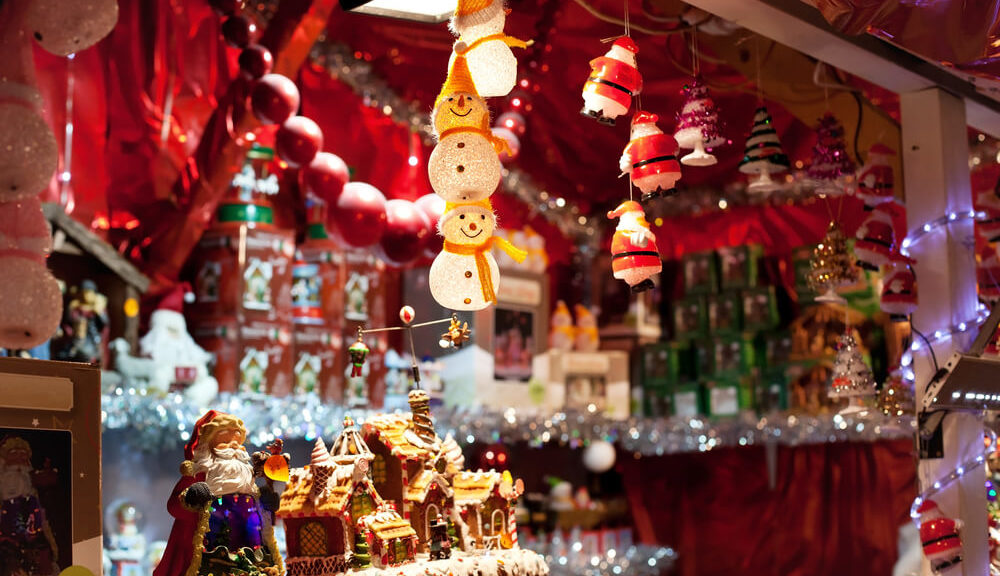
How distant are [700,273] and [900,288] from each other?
2.90m

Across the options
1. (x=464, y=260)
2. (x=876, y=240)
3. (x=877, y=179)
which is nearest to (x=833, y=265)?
(x=876, y=240)

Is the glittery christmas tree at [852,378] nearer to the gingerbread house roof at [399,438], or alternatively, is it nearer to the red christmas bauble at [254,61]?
the gingerbread house roof at [399,438]

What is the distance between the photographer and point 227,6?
14.4ft

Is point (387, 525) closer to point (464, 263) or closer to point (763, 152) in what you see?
point (464, 263)

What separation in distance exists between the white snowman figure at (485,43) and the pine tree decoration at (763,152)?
1353 millimetres

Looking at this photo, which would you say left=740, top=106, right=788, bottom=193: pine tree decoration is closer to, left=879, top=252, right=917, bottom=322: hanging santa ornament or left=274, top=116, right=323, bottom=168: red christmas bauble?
left=879, top=252, right=917, bottom=322: hanging santa ornament

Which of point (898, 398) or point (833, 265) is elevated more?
point (833, 265)

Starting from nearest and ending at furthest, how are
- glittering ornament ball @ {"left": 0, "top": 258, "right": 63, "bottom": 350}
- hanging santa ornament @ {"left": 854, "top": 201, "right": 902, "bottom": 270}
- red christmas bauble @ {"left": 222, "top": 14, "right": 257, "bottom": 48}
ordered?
glittering ornament ball @ {"left": 0, "top": 258, "right": 63, "bottom": 350}, hanging santa ornament @ {"left": 854, "top": 201, "right": 902, "bottom": 270}, red christmas bauble @ {"left": 222, "top": 14, "right": 257, "bottom": 48}

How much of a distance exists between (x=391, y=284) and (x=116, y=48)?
1.86 m

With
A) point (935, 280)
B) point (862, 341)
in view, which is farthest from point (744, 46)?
point (862, 341)

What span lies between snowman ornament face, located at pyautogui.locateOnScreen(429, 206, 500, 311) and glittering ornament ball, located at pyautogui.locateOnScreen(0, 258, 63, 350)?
3.15ft

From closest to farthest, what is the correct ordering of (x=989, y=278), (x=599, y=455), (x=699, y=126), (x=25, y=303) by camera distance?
1. (x=25, y=303)
2. (x=699, y=126)
3. (x=989, y=278)
4. (x=599, y=455)

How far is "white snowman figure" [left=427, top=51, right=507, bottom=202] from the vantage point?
2.67m

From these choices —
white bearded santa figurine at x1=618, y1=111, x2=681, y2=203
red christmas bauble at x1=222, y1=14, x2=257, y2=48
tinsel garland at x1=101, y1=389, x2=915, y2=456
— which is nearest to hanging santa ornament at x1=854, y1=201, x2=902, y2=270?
tinsel garland at x1=101, y1=389, x2=915, y2=456
